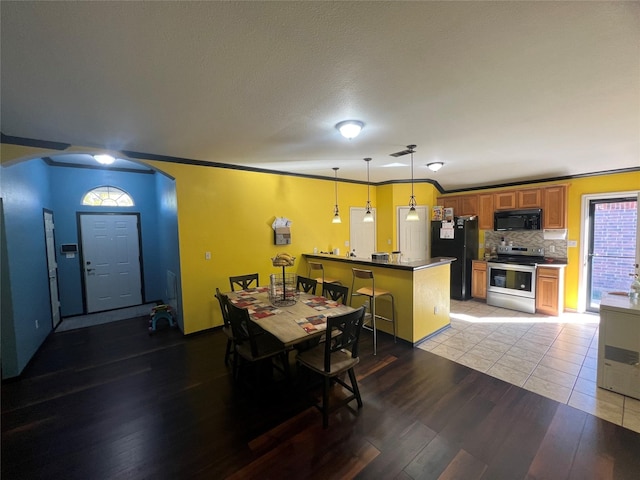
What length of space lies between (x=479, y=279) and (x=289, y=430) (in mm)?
4883

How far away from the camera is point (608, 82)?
1.83 meters

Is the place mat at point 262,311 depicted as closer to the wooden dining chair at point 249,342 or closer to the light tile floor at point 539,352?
the wooden dining chair at point 249,342

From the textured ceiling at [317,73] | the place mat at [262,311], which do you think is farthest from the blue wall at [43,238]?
the place mat at [262,311]

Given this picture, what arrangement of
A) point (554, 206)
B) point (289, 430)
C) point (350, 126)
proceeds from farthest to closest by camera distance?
1. point (554, 206)
2. point (350, 126)
3. point (289, 430)

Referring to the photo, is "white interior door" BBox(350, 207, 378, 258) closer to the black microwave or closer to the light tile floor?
the light tile floor

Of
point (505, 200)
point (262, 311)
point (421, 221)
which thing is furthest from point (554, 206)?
point (262, 311)

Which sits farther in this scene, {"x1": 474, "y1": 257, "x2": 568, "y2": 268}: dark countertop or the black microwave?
the black microwave

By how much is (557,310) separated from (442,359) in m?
2.91

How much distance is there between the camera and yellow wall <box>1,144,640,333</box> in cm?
379

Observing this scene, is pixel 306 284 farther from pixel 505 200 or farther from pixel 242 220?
pixel 505 200

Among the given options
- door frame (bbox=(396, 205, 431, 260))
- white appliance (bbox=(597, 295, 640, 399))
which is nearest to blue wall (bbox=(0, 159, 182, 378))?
door frame (bbox=(396, 205, 431, 260))

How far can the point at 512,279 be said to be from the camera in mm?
4852

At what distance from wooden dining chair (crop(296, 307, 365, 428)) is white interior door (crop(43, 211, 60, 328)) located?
4.49 metres

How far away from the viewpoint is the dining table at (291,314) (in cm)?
208
